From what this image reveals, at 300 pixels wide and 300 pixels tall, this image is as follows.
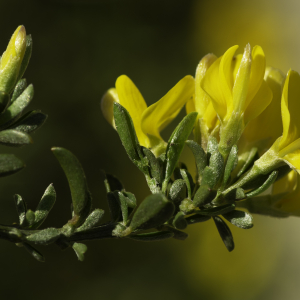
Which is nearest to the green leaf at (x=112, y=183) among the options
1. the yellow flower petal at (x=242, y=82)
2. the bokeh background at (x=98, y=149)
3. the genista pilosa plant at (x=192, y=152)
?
the genista pilosa plant at (x=192, y=152)

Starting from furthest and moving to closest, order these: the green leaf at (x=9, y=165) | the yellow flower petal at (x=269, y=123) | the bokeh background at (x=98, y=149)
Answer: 1. the bokeh background at (x=98, y=149)
2. the yellow flower petal at (x=269, y=123)
3. the green leaf at (x=9, y=165)

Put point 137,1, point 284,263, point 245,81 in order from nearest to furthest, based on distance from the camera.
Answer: point 245,81, point 137,1, point 284,263

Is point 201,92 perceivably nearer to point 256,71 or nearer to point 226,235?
point 256,71

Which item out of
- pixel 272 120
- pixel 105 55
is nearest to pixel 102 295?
pixel 105 55

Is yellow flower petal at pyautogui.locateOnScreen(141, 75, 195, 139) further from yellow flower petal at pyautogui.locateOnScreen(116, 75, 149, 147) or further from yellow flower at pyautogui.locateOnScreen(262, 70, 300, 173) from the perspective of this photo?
yellow flower at pyautogui.locateOnScreen(262, 70, 300, 173)

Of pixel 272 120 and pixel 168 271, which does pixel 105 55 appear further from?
pixel 272 120

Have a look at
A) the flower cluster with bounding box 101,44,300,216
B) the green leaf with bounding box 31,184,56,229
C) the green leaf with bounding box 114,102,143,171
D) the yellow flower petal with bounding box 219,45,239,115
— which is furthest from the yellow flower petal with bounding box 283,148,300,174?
the green leaf with bounding box 31,184,56,229

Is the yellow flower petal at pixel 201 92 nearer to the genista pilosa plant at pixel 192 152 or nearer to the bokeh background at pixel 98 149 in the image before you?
the genista pilosa plant at pixel 192 152
